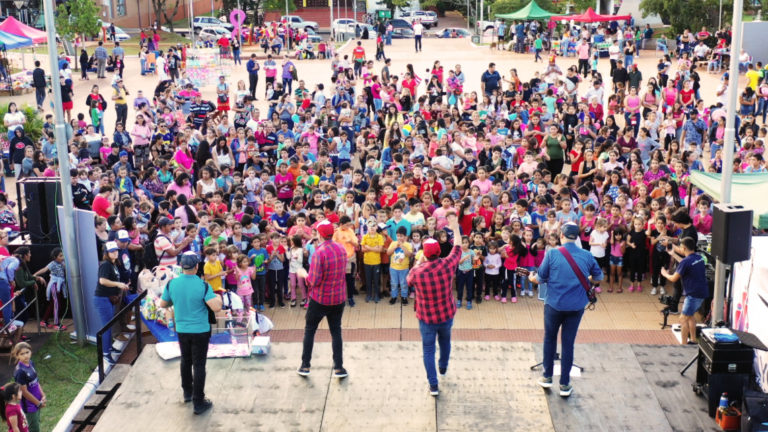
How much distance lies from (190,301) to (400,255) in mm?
5116

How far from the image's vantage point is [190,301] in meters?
7.65

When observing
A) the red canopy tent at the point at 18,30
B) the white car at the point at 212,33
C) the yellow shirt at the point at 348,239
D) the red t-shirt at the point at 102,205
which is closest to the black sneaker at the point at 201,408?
the yellow shirt at the point at 348,239

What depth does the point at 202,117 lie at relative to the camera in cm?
2122

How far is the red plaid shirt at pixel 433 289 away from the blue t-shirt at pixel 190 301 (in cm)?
193

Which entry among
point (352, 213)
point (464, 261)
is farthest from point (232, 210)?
point (464, 261)

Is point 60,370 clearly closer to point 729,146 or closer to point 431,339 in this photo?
point 431,339

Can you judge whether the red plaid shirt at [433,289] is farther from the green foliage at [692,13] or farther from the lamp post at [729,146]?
the green foliage at [692,13]

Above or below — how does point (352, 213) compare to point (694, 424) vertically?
above

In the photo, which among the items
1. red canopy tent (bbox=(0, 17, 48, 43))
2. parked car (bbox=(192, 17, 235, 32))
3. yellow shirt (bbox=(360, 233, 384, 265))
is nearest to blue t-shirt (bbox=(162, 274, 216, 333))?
yellow shirt (bbox=(360, 233, 384, 265))

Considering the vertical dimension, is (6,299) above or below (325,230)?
below

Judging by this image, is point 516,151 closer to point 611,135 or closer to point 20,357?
point 611,135

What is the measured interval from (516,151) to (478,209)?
4.16 m

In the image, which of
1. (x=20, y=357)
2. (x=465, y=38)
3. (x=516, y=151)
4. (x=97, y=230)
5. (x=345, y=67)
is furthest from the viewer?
(x=465, y=38)

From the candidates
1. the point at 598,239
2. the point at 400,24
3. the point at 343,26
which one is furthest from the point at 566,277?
the point at 400,24
